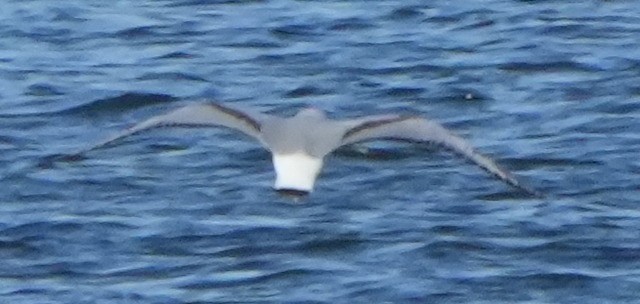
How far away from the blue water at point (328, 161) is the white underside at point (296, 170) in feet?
3.54

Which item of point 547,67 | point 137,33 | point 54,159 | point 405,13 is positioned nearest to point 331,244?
point 54,159

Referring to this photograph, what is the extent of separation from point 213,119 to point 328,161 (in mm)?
2896

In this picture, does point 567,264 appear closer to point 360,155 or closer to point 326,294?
point 326,294

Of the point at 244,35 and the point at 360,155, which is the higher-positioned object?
the point at 244,35

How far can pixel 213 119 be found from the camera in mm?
11422

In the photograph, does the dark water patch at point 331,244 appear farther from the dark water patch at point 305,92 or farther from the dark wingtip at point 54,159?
the dark water patch at point 305,92

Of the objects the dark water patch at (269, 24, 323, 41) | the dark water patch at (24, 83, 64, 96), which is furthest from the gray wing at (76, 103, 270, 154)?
the dark water patch at (269, 24, 323, 41)

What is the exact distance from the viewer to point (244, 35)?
1725 centimetres

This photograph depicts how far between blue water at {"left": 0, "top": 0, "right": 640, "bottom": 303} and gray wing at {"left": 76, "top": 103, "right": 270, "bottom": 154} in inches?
33.7

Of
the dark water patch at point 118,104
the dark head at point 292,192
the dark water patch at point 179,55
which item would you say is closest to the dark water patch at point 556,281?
the dark head at point 292,192

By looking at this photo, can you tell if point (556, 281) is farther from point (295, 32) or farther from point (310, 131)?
point (295, 32)

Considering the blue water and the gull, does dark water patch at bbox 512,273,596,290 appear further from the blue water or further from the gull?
the gull

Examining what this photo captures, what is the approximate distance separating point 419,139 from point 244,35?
19.8 feet

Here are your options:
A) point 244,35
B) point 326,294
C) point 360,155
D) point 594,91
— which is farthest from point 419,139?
point 244,35
